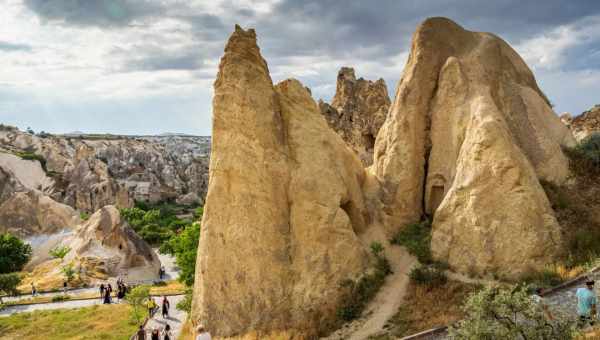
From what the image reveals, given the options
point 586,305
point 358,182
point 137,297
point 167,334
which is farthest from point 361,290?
point 137,297

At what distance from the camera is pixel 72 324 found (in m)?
24.5

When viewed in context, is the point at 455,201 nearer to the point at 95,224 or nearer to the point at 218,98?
the point at 218,98

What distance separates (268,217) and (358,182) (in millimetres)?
Answer: 4861

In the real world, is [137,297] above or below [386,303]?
below

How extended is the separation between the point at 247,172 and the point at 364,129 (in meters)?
29.3

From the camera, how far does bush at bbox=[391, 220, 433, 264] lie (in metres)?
16.7

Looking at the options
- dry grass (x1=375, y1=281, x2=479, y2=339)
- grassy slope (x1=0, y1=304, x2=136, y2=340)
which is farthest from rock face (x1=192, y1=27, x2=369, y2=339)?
grassy slope (x1=0, y1=304, x2=136, y2=340)

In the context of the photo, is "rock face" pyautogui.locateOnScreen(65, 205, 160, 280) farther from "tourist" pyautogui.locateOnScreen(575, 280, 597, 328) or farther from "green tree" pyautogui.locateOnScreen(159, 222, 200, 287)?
"tourist" pyautogui.locateOnScreen(575, 280, 597, 328)

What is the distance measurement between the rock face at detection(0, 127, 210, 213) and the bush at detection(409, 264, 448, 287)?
252ft

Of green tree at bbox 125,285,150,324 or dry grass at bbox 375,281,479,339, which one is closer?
dry grass at bbox 375,281,479,339

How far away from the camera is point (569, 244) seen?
1469 centimetres

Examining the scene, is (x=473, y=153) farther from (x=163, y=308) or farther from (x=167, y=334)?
(x=163, y=308)

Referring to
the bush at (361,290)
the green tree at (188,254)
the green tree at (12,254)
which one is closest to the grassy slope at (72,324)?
the green tree at (188,254)

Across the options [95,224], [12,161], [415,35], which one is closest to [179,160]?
[12,161]
